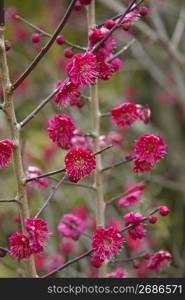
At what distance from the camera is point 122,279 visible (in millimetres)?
2334

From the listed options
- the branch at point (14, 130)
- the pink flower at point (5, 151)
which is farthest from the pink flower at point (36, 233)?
the pink flower at point (5, 151)

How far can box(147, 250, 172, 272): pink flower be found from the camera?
2373mm

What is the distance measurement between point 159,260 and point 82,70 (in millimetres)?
995

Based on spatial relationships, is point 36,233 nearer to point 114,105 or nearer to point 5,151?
point 5,151

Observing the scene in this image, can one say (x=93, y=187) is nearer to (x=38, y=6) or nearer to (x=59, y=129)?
(x=59, y=129)

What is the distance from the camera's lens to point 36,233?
1.94m

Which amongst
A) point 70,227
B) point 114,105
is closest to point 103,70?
point 70,227

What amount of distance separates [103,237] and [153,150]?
0.41m

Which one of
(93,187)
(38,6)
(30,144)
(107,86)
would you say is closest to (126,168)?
(30,144)

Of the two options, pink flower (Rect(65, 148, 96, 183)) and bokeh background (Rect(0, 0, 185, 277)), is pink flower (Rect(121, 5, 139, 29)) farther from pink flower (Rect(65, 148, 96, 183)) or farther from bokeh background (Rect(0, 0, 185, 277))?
bokeh background (Rect(0, 0, 185, 277))

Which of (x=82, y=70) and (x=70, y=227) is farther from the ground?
(x=82, y=70)

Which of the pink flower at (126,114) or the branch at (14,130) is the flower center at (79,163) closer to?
the branch at (14,130)

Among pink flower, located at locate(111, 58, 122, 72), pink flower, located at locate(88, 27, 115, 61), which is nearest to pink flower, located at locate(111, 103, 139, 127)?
pink flower, located at locate(111, 58, 122, 72)

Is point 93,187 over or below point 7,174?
below
